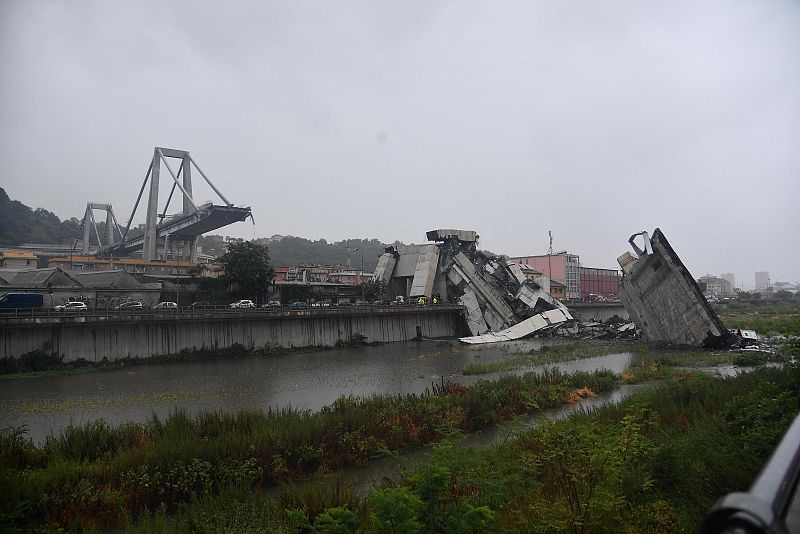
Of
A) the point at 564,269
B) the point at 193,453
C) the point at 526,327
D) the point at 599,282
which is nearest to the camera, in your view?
the point at 193,453

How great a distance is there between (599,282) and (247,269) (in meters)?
84.0

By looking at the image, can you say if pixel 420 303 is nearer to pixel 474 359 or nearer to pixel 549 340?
pixel 549 340

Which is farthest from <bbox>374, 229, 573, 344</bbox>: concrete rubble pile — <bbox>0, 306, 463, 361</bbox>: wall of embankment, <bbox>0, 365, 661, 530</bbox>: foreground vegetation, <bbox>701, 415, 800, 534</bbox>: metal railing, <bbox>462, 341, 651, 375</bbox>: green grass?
<bbox>701, 415, 800, 534</bbox>: metal railing

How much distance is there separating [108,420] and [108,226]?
103269 millimetres

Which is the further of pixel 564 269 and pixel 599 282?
pixel 599 282

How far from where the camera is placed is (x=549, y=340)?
165 ft

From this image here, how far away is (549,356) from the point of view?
1364 inches

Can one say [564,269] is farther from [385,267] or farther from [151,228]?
[151,228]

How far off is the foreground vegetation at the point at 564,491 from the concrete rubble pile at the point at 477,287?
1548 inches

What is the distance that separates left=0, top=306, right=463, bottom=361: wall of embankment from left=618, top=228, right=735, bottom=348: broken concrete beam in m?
22.1

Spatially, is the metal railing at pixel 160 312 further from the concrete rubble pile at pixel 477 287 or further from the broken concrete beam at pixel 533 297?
the broken concrete beam at pixel 533 297

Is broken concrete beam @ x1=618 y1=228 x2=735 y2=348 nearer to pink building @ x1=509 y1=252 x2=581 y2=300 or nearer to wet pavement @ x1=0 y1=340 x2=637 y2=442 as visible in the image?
wet pavement @ x1=0 y1=340 x2=637 y2=442

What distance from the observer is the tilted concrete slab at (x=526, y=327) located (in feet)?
160

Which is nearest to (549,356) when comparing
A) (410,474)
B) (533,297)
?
(533,297)
